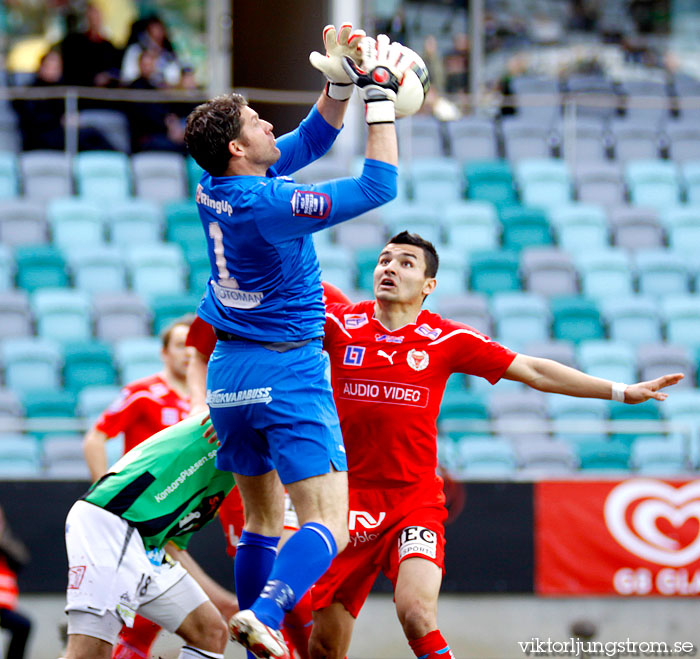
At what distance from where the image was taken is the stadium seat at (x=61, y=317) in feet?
36.0

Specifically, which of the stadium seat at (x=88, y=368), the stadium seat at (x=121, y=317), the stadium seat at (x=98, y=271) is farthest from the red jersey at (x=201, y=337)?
the stadium seat at (x=98, y=271)

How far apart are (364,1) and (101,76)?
158 inches

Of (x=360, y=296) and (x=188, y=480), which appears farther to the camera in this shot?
(x=360, y=296)

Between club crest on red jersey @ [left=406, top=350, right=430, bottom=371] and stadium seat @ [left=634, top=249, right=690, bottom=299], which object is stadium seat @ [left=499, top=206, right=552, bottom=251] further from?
club crest on red jersey @ [left=406, top=350, right=430, bottom=371]

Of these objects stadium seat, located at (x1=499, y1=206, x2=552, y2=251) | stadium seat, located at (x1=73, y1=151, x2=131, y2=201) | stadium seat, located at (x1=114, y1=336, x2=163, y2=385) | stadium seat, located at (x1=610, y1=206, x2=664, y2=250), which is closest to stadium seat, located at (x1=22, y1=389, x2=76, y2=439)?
stadium seat, located at (x1=114, y1=336, x2=163, y2=385)

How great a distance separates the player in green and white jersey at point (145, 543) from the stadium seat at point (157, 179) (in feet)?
26.4

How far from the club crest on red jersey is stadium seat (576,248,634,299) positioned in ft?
23.5

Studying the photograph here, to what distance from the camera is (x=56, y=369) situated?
34.3ft

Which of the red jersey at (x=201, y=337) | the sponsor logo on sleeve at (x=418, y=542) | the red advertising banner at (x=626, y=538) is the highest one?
the red jersey at (x=201, y=337)

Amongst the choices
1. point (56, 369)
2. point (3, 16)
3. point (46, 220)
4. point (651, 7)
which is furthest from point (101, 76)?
point (651, 7)

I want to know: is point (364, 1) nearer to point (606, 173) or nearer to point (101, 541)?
point (606, 173)

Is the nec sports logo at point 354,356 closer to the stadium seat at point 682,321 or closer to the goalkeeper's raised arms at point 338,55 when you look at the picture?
the goalkeeper's raised arms at point 338,55

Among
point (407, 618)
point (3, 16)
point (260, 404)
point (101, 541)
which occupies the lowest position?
point (407, 618)

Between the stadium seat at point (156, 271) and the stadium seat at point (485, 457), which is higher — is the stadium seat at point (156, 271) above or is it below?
above
